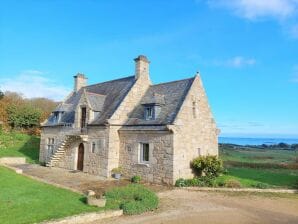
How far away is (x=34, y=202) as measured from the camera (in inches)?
511

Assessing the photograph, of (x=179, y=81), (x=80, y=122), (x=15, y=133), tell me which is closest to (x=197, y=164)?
(x=179, y=81)

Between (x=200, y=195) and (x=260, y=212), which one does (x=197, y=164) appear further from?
(x=260, y=212)

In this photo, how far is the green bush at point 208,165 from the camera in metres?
19.4

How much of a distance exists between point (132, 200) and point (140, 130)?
25.5 feet

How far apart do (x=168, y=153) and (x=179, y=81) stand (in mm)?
6429

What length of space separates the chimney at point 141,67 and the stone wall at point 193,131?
5106mm

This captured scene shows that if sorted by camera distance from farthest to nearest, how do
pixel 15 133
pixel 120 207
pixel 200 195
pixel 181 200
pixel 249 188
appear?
pixel 15 133 < pixel 249 188 < pixel 200 195 < pixel 181 200 < pixel 120 207

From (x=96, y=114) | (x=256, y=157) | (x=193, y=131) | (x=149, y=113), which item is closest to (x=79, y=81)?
(x=96, y=114)

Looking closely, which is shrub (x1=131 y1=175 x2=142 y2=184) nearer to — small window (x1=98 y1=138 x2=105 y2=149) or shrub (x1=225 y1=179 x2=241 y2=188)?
small window (x1=98 y1=138 x2=105 y2=149)

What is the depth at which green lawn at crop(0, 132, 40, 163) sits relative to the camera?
105 feet

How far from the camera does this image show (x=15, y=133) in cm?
3928

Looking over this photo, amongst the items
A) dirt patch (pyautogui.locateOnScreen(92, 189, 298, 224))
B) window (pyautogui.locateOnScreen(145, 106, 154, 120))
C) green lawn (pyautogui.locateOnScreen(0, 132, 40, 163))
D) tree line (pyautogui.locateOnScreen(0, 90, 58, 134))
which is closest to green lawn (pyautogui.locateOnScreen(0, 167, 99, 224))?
dirt patch (pyautogui.locateOnScreen(92, 189, 298, 224))

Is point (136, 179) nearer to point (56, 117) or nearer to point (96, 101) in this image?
point (96, 101)

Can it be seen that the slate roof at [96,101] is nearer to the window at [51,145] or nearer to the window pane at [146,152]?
the window pane at [146,152]
